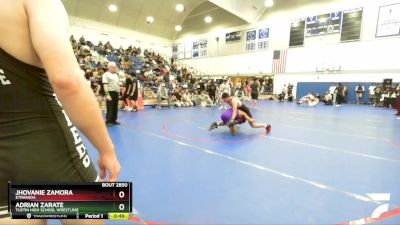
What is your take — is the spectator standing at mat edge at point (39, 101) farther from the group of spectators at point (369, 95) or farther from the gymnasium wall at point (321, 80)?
the gymnasium wall at point (321, 80)

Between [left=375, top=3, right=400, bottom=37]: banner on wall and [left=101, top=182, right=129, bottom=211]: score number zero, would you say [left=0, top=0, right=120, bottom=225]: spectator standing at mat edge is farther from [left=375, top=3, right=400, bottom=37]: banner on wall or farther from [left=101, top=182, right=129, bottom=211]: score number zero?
[left=375, top=3, right=400, bottom=37]: banner on wall

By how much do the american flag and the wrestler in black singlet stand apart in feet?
75.4

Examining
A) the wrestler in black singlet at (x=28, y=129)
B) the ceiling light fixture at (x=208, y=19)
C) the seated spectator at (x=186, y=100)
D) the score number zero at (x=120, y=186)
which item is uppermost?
the ceiling light fixture at (x=208, y=19)

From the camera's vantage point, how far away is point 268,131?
6.06 meters

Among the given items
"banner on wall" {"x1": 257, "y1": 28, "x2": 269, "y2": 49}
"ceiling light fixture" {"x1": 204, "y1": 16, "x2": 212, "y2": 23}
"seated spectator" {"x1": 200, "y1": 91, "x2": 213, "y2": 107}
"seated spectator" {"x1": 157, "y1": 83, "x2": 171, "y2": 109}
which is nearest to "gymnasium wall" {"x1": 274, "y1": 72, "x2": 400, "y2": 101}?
"banner on wall" {"x1": 257, "y1": 28, "x2": 269, "y2": 49}

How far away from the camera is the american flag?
72.3 ft

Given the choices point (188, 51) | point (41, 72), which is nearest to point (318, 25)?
point (188, 51)

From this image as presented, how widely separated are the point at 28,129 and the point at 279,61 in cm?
2330

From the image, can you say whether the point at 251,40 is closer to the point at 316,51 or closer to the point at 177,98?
the point at 316,51

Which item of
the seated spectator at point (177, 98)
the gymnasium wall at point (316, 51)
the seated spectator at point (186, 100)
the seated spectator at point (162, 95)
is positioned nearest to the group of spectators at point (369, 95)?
the gymnasium wall at point (316, 51)

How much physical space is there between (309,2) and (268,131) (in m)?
18.3

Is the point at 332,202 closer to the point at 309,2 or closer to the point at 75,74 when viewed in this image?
the point at 75,74

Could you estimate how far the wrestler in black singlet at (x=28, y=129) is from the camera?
0.76 m

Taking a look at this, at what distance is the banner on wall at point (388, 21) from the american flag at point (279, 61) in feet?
22.1
